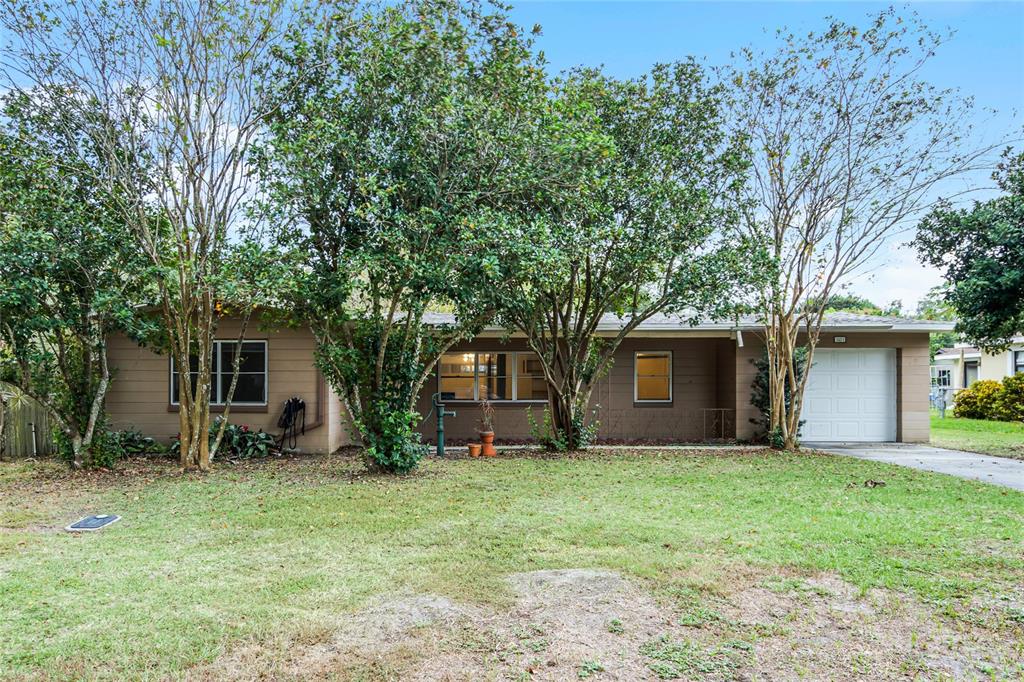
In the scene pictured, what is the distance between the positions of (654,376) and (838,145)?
534cm

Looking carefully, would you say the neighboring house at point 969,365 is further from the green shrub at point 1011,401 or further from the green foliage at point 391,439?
the green foliage at point 391,439

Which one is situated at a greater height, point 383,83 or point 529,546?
point 383,83

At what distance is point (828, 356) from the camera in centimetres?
1262

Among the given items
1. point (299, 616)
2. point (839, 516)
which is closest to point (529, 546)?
point (299, 616)

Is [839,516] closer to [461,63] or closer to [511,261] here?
[511,261]

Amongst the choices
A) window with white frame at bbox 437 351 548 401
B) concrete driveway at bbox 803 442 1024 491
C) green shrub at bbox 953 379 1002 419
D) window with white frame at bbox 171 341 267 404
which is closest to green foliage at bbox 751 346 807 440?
concrete driveway at bbox 803 442 1024 491

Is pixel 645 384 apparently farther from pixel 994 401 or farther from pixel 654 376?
pixel 994 401

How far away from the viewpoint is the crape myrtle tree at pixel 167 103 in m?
7.88

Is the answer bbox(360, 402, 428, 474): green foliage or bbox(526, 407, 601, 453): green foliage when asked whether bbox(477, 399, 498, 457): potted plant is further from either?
bbox(360, 402, 428, 474): green foliage

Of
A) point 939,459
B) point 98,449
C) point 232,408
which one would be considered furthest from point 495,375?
point 939,459

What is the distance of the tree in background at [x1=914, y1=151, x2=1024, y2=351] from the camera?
11898 millimetres

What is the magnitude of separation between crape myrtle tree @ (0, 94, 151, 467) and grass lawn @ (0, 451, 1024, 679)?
3.80 ft

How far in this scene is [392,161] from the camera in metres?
7.53

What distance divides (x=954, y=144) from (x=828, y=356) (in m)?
4.24
